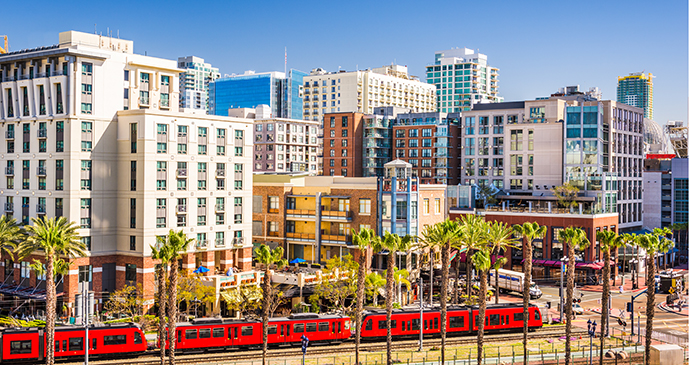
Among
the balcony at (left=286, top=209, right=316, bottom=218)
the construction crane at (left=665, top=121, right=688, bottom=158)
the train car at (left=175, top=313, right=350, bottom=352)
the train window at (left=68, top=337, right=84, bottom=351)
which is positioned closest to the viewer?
the train window at (left=68, top=337, right=84, bottom=351)

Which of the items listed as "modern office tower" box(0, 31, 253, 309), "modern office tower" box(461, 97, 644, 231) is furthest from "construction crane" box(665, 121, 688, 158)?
"modern office tower" box(0, 31, 253, 309)

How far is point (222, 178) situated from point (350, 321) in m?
27.4

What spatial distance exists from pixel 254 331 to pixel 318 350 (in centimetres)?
669

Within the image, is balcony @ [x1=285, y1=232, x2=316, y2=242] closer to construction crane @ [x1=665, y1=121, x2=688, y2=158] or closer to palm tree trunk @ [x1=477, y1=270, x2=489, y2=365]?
palm tree trunk @ [x1=477, y1=270, x2=489, y2=365]

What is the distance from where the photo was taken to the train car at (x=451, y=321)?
73375 mm

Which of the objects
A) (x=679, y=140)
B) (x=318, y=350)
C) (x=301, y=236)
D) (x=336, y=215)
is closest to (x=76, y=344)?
(x=318, y=350)

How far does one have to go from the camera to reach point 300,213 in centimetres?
10444

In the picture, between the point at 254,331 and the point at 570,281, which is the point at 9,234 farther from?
the point at 570,281

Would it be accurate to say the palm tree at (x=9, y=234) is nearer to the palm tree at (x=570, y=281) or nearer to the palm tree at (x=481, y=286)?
the palm tree at (x=481, y=286)

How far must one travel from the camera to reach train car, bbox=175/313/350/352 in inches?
2672

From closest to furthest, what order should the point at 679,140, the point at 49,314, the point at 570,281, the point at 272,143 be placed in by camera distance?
the point at 49,314, the point at 570,281, the point at 679,140, the point at 272,143

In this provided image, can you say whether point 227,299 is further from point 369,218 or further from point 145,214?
point 369,218

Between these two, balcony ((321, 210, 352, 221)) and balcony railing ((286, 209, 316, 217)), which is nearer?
balcony ((321, 210, 352, 221))

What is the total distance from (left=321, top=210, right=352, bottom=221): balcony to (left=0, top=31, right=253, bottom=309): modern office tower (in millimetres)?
16409
